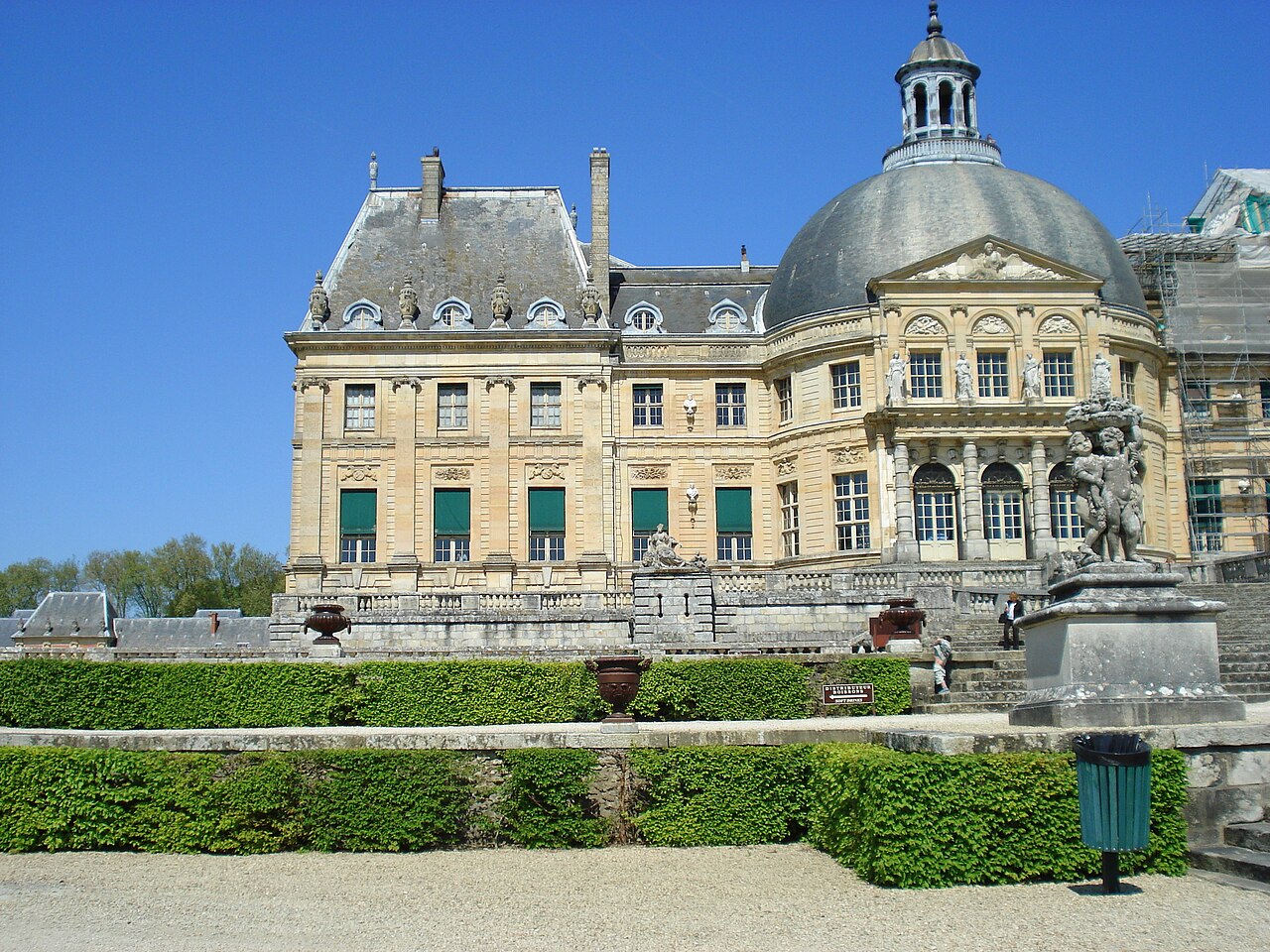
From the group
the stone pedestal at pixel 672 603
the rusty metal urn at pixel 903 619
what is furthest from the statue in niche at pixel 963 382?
the rusty metal urn at pixel 903 619

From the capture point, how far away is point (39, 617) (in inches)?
1898

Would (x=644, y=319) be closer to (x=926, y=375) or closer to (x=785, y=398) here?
(x=785, y=398)

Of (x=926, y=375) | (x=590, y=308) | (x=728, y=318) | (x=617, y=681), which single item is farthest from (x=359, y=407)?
(x=617, y=681)

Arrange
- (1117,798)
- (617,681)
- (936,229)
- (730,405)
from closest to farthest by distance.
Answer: (1117,798) → (617,681) → (936,229) → (730,405)

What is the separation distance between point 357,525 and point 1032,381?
2082cm

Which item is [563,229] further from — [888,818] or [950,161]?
[888,818]

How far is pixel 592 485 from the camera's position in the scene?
41031 millimetres

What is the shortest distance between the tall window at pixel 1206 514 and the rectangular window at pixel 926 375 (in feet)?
31.4

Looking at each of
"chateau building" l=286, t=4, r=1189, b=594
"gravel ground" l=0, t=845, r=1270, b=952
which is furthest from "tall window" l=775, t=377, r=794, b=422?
"gravel ground" l=0, t=845, r=1270, b=952

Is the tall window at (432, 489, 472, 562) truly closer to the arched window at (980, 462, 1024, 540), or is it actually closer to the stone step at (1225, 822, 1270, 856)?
the arched window at (980, 462, 1024, 540)

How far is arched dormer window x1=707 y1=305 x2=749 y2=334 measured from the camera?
142 feet

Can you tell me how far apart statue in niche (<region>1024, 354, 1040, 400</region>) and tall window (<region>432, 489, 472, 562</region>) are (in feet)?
56.3

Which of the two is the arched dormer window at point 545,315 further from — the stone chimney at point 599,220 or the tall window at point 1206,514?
the tall window at point 1206,514

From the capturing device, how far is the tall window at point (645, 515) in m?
41.3
